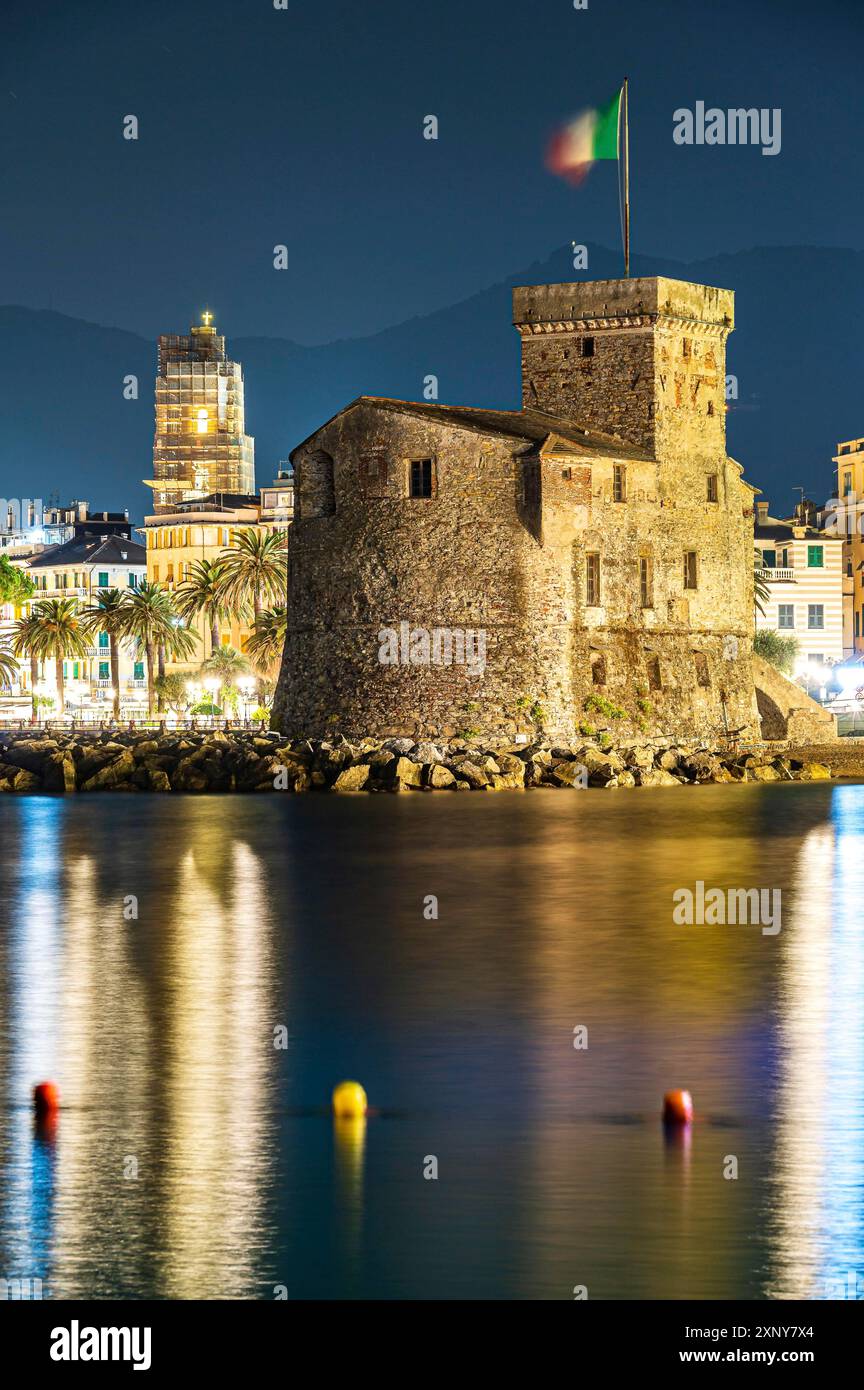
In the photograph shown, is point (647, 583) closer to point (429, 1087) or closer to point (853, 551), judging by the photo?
point (853, 551)

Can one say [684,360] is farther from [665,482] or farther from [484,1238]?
[484,1238]

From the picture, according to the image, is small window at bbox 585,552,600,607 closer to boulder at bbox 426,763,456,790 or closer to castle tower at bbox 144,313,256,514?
boulder at bbox 426,763,456,790

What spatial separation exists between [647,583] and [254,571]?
2842cm

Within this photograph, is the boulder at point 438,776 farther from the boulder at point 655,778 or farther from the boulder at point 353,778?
the boulder at point 655,778

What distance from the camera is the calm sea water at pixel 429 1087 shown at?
11.9 meters

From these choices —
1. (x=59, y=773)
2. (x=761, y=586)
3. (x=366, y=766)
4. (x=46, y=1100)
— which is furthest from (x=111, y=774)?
(x=46, y=1100)

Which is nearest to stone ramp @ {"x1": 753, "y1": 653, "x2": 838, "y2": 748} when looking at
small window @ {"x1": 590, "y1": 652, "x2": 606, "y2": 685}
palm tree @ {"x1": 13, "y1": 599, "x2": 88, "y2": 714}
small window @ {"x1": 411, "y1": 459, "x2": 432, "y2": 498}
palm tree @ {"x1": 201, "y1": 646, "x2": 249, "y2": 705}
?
small window @ {"x1": 590, "y1": 652, "x2": 606, "y2": 685}

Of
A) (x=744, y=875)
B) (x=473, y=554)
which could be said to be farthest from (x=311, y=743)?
(x=744, y=875)

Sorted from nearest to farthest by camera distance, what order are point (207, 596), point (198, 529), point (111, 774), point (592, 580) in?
point (592, 580), point (111, 774), point (207, 596), point (198, 529)

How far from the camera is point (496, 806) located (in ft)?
171

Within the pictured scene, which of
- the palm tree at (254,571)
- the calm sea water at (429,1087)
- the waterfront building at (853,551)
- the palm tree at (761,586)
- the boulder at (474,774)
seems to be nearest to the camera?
the calm sea water at (429,1087)

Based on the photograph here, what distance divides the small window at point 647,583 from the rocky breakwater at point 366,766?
4.23 meters

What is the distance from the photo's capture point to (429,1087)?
652 inches

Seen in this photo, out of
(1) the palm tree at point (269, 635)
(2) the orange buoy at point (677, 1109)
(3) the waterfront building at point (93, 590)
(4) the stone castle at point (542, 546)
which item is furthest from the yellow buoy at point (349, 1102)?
(3) the waterfront building at point (93, 590)
